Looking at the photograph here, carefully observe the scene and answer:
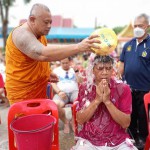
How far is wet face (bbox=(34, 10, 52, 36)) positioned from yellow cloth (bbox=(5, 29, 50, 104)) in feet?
0.80

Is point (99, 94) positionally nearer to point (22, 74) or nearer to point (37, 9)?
point (22, 74)

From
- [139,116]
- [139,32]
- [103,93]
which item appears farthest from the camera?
[139,116]

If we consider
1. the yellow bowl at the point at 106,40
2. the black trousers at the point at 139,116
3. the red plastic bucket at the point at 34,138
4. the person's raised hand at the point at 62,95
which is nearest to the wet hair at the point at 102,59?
the yellow bowl at the point at 106,40

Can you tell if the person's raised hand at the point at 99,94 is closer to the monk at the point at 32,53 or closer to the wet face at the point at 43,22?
the monk at the point at 32,53

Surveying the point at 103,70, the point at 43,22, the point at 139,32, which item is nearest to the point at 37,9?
the point at 43,22

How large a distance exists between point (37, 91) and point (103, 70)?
2.61 feet

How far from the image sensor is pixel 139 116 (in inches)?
118

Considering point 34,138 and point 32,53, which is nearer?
point 34,138

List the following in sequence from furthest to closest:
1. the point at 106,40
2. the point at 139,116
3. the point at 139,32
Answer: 1. the point at 139,116
2. the point at 139,32
3. the point at 106,40

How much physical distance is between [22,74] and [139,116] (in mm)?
1612

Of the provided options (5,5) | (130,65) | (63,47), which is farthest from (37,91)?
(5,5)

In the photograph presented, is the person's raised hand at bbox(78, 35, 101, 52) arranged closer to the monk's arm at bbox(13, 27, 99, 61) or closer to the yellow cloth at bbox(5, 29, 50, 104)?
the monk's arm at bbox(13, 27, 99, 61)

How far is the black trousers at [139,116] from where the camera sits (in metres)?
2.95

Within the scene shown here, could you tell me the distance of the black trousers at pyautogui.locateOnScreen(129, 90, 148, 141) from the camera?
2947 millimetres
